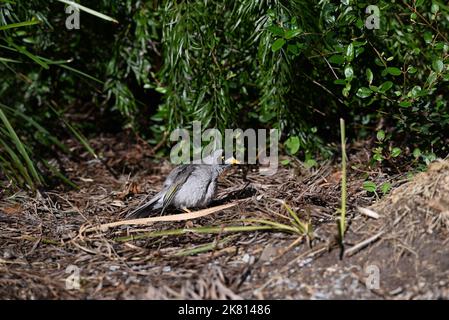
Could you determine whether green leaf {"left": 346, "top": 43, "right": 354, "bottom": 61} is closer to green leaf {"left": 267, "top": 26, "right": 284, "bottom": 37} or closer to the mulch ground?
green leaf {"left": 267, "top": 26, "right": 284, "bottom": 37}

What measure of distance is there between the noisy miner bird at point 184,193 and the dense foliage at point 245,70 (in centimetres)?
50

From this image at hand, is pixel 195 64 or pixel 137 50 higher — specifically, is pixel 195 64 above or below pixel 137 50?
below

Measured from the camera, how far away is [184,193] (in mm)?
3555

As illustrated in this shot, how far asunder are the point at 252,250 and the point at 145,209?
90cm

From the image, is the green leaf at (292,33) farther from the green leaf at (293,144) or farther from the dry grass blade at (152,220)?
the dry grass blade at (152,220)

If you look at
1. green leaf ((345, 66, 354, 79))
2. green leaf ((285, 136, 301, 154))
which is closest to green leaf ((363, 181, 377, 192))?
green leaf ((345, 66, 354, 79))

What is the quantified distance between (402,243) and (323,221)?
52 cm

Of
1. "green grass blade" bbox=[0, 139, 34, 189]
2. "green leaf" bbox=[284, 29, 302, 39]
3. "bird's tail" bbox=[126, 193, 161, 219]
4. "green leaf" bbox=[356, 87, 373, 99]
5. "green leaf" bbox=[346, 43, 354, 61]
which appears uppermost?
"green leaf" bbox=[284, 29, 302, 39]

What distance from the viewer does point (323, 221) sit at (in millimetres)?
3061

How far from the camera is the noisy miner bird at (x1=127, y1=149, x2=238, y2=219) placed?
351cm

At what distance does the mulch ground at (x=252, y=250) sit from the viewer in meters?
2.50

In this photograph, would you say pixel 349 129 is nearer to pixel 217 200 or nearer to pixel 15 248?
pixel 217 200

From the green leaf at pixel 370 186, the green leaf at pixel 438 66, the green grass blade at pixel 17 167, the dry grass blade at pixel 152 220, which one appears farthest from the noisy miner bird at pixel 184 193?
the green leaf at pixel 438 66
